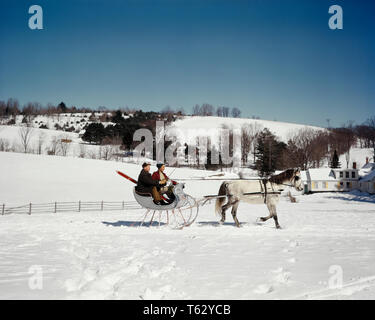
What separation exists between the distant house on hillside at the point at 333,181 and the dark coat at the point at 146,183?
39.9 metres

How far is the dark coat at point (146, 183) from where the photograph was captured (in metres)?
9.02

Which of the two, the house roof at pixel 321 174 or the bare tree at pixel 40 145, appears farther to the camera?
the bare tree at pixel 40 145

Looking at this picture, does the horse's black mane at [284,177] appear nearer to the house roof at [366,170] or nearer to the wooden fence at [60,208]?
the wooden fence at [60,208]

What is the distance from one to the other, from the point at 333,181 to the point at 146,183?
141ft

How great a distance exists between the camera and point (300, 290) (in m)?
3.63

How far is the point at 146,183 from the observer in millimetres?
9094

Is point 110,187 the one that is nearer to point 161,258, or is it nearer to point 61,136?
point 161,258

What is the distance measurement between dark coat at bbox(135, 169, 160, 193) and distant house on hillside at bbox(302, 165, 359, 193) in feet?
131

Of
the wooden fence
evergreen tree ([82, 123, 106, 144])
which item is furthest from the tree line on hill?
the wooden fence

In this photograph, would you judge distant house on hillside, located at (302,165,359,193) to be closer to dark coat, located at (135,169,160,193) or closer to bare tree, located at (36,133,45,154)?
dark coat, located at (135,169,160,193)

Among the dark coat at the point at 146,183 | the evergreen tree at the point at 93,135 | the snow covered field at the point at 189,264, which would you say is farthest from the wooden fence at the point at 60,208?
the evergreen tree at the point at 93,135

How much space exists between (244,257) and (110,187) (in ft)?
107

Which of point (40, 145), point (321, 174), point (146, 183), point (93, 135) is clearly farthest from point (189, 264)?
point (93, 135)

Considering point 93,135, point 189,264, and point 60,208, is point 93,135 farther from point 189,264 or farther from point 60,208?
point 189,264
